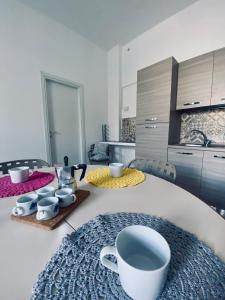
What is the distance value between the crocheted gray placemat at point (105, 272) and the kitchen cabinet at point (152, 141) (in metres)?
1.87

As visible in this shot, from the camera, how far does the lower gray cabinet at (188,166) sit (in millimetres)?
1908

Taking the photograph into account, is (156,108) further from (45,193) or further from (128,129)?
(45,193)

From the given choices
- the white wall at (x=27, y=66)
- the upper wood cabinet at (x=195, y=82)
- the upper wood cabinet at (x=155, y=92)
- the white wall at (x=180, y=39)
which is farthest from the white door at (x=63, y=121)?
the upper wood cabinet at (x=195, y=82)

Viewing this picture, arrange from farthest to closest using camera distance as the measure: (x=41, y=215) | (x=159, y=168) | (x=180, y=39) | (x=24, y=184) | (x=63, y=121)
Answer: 1. (x=63, y=121)
2. (x=180, y=39)
3. (x=159, y=168)
4. (x=24, y=184)
5. (x=41, y=215)

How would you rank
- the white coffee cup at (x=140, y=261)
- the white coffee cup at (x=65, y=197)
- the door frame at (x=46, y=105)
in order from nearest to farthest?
the white coffee cup at (x=140, y=261), the white coffee cup at (x=65, y=197), the door frame at (x=46, y=105)

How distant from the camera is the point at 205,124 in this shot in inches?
86.7

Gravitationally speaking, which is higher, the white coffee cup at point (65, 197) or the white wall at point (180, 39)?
the white wall at point (180, 39)

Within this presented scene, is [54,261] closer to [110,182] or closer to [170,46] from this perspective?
[110,182]

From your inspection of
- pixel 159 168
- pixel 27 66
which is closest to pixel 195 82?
pixel 159 168

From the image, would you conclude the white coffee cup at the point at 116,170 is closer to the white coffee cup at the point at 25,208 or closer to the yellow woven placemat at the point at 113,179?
the yellow woven placemat at the point at 113,179

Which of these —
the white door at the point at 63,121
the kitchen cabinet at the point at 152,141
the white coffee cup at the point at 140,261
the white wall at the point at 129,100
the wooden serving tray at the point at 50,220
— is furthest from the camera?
the white wall at the point at 129,100

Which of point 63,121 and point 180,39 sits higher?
point 180,39

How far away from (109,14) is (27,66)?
1516 millimetres

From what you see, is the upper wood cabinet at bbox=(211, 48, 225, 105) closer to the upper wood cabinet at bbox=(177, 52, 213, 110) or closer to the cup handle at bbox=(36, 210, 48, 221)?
the upper wood cabinet at bbox=(177, 52, 213, 110)
